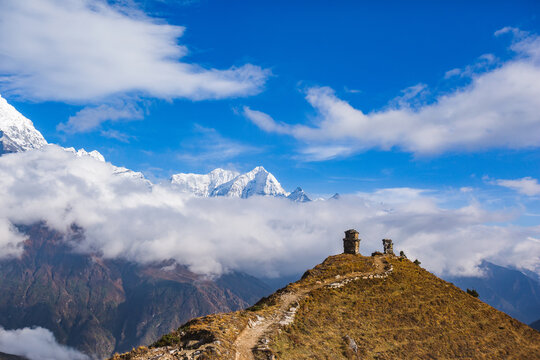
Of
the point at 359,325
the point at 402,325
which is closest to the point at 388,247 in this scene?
the point at 402,325

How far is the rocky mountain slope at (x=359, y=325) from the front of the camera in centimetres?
3538

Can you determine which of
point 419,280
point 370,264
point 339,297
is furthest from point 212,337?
point 419,280

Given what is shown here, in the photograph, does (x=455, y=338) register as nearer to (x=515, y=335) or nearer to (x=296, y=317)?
(x=515, y=335)

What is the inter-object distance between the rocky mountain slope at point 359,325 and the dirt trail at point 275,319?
0.11 meters

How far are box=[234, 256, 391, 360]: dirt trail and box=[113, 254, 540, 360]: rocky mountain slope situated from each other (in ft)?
0.37

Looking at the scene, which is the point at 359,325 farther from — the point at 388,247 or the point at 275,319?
the point at 388,247

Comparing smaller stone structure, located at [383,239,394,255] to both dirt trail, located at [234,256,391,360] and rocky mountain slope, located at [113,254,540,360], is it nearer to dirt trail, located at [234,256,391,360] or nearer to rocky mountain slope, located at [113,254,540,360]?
rocky mountain slope, located at [113,254,540,360]

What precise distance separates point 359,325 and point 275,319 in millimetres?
12734

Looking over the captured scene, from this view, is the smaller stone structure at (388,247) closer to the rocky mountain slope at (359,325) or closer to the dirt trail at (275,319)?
the rocky mountain slope at (359,325)

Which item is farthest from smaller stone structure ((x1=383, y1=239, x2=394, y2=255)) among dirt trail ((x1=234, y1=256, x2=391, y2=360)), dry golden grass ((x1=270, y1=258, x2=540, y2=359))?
dirt trail ((x1=234, y1=256, x2=391, y2=360))

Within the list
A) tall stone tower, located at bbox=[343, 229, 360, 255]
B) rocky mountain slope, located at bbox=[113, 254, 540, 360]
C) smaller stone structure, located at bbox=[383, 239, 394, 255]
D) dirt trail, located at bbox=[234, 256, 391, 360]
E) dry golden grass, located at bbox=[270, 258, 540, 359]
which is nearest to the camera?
dirt trail, located at bbox=[234, 256, 391, 360]

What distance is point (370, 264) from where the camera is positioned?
222 feet

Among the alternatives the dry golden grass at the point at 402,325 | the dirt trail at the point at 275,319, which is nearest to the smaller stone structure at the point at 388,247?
the dry golden grass at the point at 402,325

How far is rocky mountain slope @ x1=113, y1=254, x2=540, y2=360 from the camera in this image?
1393 inches
